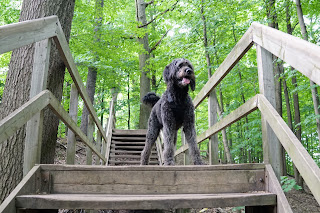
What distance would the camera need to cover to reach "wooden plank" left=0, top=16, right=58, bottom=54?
159 centimetres

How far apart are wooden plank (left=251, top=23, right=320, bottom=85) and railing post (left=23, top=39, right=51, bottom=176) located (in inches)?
76.3

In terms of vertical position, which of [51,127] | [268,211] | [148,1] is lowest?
[268,211]

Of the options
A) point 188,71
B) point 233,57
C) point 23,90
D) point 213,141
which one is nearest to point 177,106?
point 188,71

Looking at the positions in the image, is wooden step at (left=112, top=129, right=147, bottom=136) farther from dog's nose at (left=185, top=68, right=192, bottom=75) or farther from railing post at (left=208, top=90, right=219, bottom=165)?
dog's nose at (left=185, top=68, right=192, bottom=75)

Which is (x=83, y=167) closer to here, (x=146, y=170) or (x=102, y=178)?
(x=102, y=178)

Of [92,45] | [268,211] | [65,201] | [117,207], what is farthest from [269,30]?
[92,45]

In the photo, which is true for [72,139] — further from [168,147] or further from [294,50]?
[294,50]

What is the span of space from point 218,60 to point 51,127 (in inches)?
297

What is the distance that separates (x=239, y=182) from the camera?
7.50ft

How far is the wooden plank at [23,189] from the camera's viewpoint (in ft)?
5.52

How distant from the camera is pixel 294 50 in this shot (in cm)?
159

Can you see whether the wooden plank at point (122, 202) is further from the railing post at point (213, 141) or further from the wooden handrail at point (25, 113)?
the railing post at point (213, 141)

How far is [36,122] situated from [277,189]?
6.58 feet

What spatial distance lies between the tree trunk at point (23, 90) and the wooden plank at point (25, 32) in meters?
0.73
